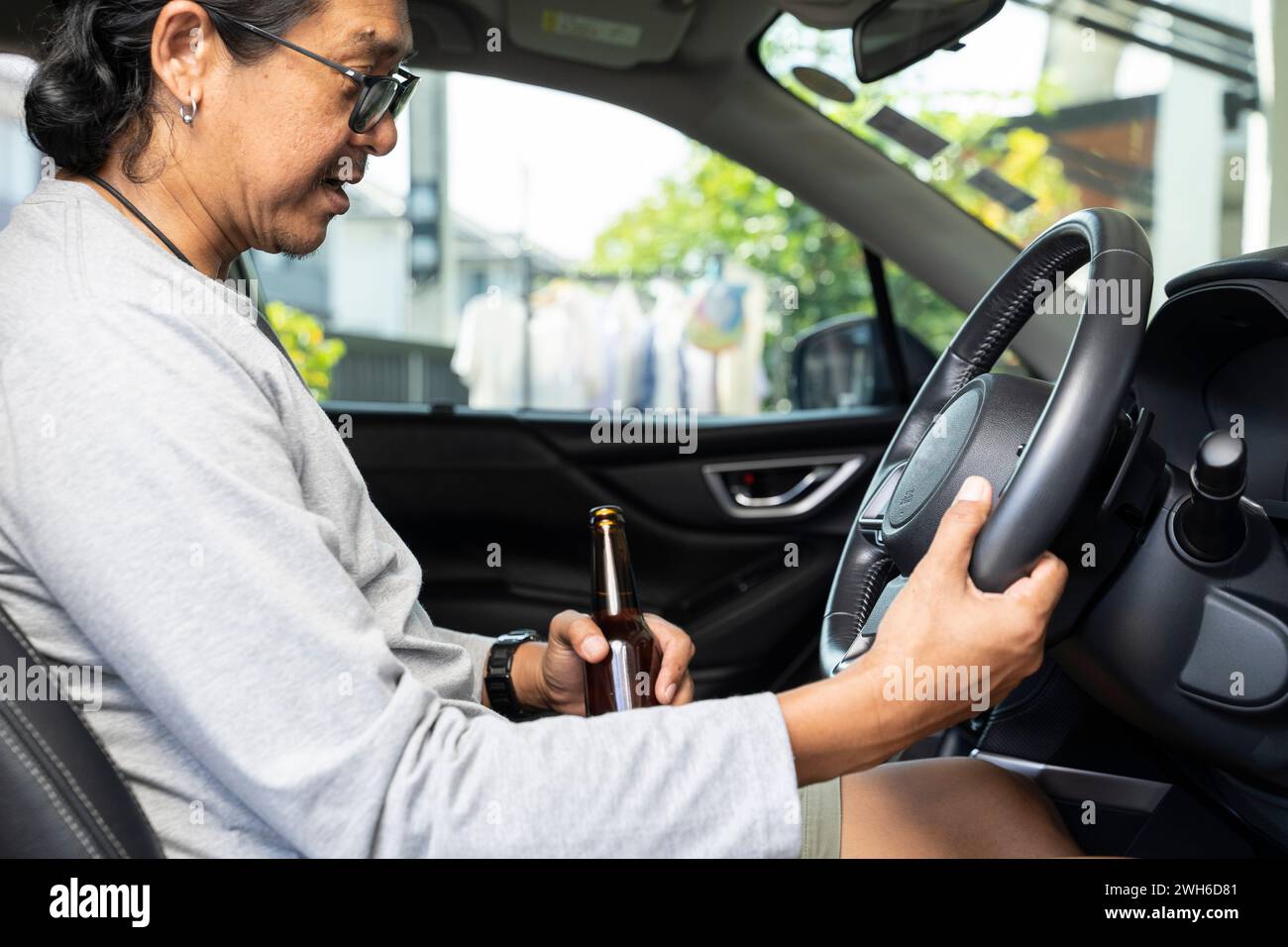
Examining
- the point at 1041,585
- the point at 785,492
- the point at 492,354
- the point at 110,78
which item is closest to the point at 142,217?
the point at 110,78

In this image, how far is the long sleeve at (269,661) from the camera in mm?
708

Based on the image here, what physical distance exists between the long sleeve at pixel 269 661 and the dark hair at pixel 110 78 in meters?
0.26

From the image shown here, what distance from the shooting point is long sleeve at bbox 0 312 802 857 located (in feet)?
2.32

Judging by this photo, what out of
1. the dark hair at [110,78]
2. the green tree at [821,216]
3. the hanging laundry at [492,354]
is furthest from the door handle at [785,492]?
the hanging laundry at [492,354]

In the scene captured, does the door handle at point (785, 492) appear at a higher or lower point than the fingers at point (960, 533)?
higher

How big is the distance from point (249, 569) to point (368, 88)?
44cm

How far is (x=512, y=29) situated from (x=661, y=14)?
228 millimetres

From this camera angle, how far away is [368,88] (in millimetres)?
972

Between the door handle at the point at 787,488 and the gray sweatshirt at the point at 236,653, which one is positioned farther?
the door handle at the point at 787,488

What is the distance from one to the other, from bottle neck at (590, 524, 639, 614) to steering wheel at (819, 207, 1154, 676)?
199 mm

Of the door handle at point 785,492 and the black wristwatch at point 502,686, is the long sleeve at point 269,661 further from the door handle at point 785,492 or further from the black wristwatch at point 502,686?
the door handle at point 785,492

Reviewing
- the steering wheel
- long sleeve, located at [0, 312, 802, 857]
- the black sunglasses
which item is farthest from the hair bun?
the steering wheel

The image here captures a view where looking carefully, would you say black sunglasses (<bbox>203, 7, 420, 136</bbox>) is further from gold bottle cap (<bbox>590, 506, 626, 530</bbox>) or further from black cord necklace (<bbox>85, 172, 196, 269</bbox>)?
gold bottle cap (<bbox>590, 506, 626, 530</bbox>)
